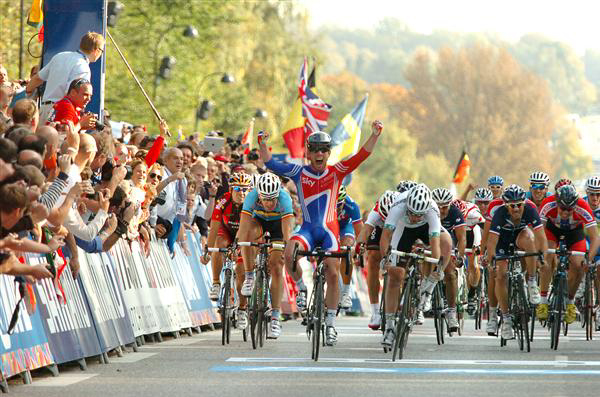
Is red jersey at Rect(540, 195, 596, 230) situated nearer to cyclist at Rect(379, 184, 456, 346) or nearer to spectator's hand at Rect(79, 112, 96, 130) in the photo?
cyclist at Rect(379, 184, 456, 346)

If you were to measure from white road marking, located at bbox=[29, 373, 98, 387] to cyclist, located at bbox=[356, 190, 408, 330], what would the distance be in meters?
6.11

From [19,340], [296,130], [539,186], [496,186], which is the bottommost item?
[19,340]

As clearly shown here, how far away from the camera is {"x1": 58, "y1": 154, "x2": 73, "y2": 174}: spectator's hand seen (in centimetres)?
1298

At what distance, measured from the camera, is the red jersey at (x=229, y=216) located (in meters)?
19.9

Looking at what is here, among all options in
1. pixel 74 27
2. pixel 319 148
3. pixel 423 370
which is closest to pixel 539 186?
pixel 319 148

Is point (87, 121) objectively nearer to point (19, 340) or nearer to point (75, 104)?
point (75, 104)

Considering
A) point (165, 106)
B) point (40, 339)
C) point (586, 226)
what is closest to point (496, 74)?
point (165, 106)

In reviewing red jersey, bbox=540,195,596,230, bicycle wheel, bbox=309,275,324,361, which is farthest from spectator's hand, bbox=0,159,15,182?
Answer: red jersey, bbox=540,195,596,230

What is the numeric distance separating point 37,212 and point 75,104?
4618 millimetres

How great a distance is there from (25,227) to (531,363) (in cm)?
662

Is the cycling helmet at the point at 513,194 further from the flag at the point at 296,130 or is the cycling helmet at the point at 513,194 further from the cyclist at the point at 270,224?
the flag at the point at 296,130

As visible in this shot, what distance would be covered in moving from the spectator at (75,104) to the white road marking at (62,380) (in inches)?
119

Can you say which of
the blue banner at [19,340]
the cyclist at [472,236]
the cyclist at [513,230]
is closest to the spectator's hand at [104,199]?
the blue banner at [19,340]

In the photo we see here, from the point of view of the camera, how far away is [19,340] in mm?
12391
